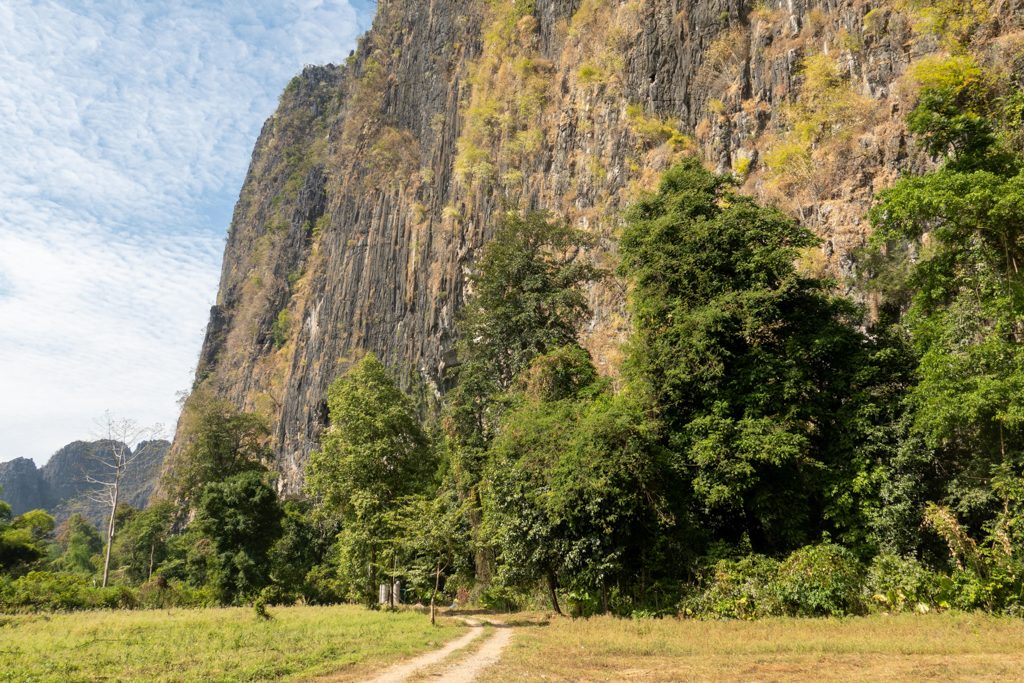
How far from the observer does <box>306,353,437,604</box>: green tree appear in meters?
24.8

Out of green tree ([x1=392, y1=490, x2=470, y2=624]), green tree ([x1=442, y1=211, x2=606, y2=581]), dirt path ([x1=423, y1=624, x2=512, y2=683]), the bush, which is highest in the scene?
green tree ([x1=442, y1=211, x2=606, y2=581])

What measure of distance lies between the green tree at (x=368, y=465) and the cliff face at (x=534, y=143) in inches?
403

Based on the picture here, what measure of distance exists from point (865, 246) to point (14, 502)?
228 metres

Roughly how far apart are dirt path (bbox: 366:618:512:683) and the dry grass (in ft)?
1.08

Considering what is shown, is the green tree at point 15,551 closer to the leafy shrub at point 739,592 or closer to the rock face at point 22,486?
the leafy shrub at point 739,592

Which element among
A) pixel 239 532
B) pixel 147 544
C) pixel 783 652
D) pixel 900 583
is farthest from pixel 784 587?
pixel 147 544

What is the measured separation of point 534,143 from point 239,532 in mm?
29696

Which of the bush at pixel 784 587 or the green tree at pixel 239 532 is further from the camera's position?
the green tree at pixel 239 532

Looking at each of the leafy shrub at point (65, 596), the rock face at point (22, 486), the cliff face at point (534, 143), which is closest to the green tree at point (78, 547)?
the cliff face at point (534, 143)

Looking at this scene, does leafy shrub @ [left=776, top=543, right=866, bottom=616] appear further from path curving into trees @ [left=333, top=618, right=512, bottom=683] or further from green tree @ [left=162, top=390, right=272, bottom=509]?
green tree @ [left=162, top=390, right=272, bottom=509]

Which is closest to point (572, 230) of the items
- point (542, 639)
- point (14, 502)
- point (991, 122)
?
point (991, 122)

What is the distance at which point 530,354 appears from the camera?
25062 mm

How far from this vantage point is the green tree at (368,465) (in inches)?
977

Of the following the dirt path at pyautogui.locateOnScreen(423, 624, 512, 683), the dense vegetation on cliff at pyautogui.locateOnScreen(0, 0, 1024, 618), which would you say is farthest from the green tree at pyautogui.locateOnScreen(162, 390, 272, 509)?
the dirt path at pyautogui.locateOnScreen(423, 624, 512, 683)
